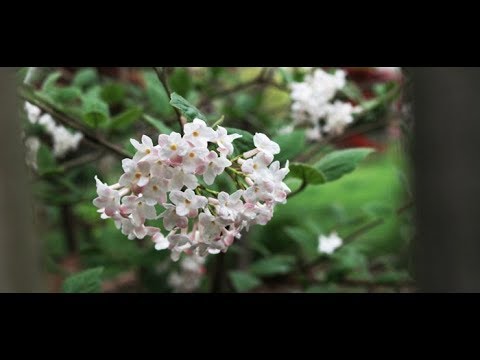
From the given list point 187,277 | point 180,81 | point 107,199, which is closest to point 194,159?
point 107,199

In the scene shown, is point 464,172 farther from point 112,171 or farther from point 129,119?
point 112,171

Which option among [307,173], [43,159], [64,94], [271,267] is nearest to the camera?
[307,173]

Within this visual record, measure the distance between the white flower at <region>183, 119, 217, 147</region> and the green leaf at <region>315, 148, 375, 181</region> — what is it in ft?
1.23

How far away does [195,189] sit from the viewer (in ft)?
2.72

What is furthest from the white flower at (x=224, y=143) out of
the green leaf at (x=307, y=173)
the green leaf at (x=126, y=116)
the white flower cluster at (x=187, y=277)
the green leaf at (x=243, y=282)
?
the white flower cluster at (x=187, y=277)

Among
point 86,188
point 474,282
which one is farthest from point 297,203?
point 474,282

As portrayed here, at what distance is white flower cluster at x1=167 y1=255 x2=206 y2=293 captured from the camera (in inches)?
75.7

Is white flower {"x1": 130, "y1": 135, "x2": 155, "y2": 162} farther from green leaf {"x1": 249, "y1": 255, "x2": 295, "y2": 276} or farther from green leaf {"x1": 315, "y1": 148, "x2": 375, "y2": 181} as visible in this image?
green leaf {"x1": 249, "y1": 255, "x2": 295, "y2": 276}

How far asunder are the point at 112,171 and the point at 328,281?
0.98 metres

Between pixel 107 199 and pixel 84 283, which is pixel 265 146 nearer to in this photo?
pixel 107 199

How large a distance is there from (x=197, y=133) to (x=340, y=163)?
1.36ft

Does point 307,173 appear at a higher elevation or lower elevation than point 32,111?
lower

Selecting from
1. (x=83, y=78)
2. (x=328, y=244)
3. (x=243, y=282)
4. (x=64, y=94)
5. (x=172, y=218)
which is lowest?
(x=172, y=218)

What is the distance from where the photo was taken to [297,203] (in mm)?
2971
